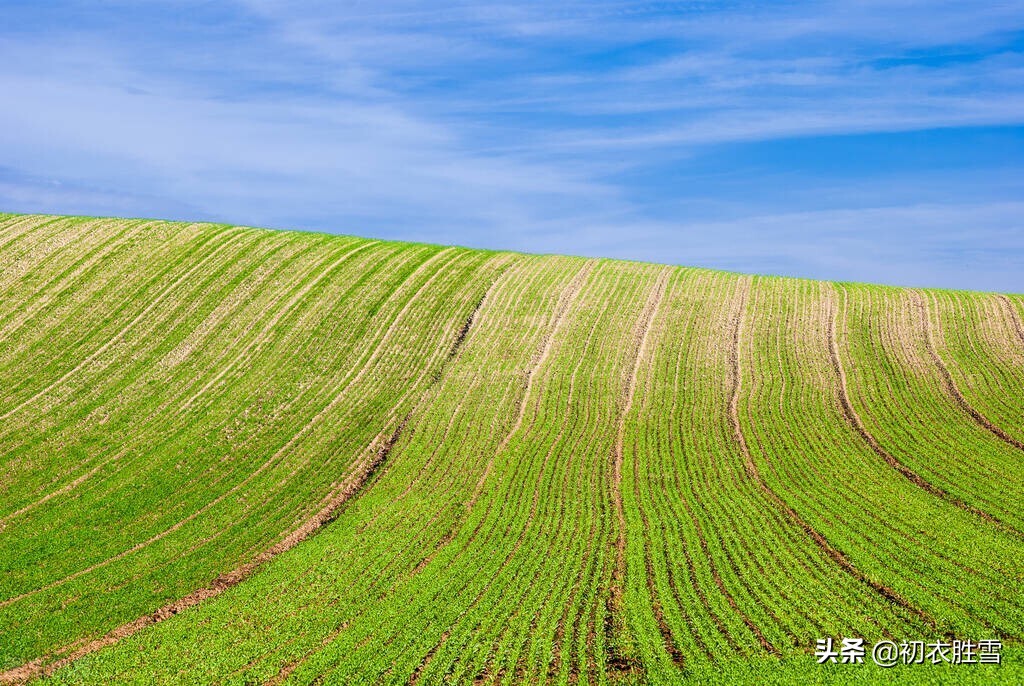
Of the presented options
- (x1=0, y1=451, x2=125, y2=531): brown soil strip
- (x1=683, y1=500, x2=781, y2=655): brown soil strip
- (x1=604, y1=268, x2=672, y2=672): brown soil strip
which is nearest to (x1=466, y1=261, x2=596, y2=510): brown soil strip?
(x1=604, y1=268, x2=672, y2=672): brown soil strip

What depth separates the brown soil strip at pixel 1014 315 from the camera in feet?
154

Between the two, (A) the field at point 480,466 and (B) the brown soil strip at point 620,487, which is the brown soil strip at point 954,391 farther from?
(B) the brown soil strip at point 620,487

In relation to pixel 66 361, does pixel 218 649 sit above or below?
below

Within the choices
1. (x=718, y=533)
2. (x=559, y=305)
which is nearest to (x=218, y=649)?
(x=718, y=533)

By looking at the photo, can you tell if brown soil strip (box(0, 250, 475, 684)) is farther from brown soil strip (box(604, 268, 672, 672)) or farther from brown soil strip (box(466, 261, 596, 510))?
brown soil strip (box(604, 268, 672, 672))

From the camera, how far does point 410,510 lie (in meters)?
28.4

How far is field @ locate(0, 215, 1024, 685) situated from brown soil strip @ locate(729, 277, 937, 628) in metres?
0.12

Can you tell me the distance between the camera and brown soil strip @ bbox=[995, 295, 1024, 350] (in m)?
47.0

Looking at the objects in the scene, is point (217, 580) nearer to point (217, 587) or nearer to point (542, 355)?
point (217, 587)

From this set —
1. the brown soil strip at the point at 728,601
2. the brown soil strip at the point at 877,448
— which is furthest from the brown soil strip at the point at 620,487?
the brown soil strip at the point at 877,448

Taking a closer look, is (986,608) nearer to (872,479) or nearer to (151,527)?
(872,479)

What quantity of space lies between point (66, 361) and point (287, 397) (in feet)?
42.8

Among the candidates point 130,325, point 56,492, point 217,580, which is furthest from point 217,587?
point 130,325

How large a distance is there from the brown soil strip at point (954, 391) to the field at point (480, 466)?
0.26m
